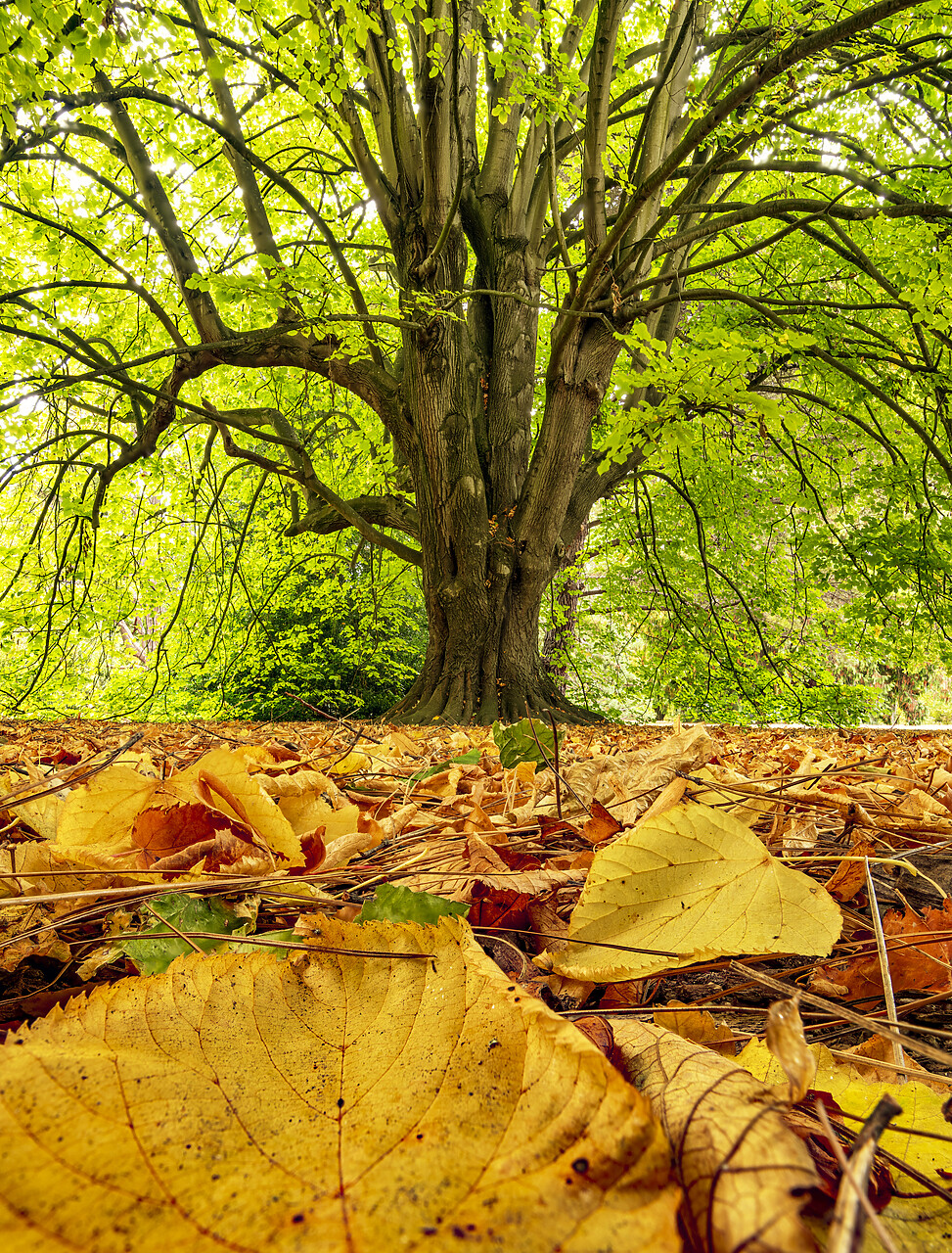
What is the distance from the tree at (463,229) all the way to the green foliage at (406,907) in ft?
11.9

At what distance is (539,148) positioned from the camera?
20.5 feet

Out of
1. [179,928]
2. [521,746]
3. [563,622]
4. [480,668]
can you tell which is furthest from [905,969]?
[563,622]

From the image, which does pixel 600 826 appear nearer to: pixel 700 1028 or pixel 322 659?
pixel 700 1028

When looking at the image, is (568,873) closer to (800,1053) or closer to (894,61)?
(800,1053)

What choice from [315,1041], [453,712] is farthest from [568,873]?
[453,712]

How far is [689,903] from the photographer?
620 millimetres

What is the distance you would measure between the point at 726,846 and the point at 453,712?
16.0 feet

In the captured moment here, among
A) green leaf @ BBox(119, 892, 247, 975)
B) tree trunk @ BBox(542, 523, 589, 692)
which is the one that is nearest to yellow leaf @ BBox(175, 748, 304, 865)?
green leaf @ BBox(119, 892, 247, 975)

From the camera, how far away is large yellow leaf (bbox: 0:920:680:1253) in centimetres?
26

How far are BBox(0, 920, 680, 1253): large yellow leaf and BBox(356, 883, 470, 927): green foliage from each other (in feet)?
0.66

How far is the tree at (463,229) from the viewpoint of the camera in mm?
3934

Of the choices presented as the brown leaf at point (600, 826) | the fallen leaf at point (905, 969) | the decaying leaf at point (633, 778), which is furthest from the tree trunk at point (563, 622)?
the fallen leaf at point (905, 969)

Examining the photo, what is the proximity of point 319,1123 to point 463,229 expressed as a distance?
6954mm

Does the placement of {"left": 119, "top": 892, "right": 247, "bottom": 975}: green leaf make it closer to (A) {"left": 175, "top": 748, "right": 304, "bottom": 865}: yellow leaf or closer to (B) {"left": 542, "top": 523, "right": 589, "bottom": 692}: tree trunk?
(A) {"left": 175, "top": 748, "right": 304, "bottom": 865}: yellow leaf
